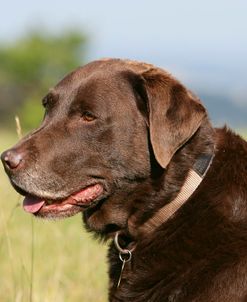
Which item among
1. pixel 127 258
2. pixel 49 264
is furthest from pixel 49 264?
pixel 127 258

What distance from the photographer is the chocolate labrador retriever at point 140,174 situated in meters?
4.32

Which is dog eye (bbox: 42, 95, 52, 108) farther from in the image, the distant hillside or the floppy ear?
the distant hillside

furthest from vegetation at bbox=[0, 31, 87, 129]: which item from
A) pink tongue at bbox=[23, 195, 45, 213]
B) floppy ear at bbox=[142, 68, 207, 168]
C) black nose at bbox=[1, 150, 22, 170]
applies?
floppy ear at bbox=[142, 68, 207, 168]

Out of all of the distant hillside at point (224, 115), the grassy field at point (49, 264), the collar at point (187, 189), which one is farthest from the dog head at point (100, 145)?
the grassy field at point (49, 264)

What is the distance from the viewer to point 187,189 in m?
4.45

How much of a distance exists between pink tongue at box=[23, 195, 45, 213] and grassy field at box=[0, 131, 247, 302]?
0.27 metres

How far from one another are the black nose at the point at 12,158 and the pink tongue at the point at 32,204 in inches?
13.3

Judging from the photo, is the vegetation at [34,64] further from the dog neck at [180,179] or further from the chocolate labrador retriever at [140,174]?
the dog neck at [180,179]

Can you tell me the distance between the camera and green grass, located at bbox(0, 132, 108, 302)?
5926 millimetres

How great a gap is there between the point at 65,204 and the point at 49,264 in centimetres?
294

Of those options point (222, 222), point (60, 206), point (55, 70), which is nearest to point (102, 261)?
point (60, 206)

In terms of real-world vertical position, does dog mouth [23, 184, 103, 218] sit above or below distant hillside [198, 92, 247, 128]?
above

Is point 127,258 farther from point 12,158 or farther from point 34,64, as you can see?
point 34,64

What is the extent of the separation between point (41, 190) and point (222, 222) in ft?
3.75
